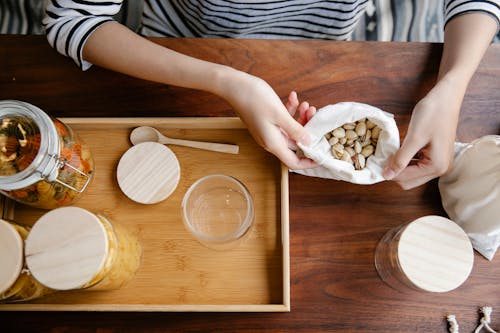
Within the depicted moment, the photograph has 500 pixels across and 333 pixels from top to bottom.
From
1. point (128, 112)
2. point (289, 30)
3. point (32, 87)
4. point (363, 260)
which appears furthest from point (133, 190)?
point (289, 30)

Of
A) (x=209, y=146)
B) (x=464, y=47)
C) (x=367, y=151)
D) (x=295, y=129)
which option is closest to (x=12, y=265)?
(x=209, y=146)

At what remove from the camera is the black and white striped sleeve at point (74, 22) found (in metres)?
0.79

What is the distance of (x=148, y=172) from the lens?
78 cm

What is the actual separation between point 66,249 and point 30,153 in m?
0.15

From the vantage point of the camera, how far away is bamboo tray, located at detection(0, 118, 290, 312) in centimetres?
75

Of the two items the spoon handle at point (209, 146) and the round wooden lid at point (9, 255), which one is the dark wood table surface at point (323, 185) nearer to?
the spoon handle at point (209, 146)

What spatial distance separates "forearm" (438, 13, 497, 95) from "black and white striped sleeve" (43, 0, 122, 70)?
2.08 ft

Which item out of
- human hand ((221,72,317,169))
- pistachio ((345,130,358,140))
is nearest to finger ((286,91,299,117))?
human hand ((221,72,317,169))

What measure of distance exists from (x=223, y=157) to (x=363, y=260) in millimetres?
315

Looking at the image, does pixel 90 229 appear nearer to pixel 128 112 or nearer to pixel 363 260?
pixel 128 112

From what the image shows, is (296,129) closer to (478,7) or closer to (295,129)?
(295,129)

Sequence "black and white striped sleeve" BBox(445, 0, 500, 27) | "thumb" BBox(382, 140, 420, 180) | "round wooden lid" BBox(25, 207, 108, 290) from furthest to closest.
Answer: "black and white striped sleeve" BBox(445, 0, 500, 27)
"thumb" BBox(382, 140, 420, 180)
"round wooden lid" BBox(25, 207, 108, 290)

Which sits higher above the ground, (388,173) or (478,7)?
(478,7)

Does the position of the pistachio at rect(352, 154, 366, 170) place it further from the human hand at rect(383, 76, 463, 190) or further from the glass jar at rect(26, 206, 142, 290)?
the glass jar at rect(26, 206, 142, 290)
